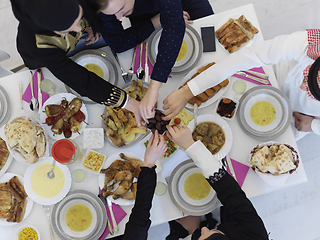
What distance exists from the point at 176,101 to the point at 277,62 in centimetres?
62

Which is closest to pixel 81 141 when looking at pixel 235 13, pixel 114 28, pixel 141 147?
pixel 141 147

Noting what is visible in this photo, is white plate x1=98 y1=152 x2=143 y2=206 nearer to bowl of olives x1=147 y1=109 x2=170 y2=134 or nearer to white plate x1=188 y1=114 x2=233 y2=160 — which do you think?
bowl of olives x1=147 y1=109 x2=170 y2=134

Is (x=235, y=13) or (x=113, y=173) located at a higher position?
(x=235, y=13)

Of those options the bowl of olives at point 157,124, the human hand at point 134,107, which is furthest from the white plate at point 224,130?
the human hand at point 134,107

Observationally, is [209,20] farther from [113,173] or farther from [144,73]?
[113,173]

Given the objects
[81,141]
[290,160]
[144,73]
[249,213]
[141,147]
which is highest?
[144,73]

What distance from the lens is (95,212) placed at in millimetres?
1435

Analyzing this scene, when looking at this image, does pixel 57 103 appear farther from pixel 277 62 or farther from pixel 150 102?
pixel 277 62

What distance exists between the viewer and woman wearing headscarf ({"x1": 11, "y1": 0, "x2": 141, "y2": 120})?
842 mm

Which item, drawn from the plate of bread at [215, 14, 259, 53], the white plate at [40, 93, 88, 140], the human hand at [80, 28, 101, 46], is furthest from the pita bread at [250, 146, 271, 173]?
the human hand at [80, 28, 101, 46]

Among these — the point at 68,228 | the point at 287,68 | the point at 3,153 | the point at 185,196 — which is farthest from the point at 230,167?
the point at 3,153

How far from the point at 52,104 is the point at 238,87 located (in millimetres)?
1208

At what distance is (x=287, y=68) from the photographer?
1592 mm

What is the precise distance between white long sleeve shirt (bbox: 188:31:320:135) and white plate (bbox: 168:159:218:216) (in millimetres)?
470
